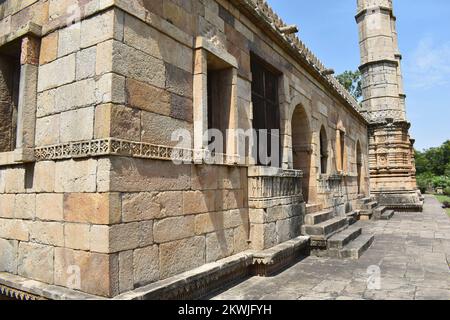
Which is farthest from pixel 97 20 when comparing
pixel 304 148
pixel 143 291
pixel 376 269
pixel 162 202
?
pixel 304 148

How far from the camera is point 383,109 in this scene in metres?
16.2

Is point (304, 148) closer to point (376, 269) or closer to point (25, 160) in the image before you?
point (376, 269)

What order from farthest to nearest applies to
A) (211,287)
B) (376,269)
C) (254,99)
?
(254,99) < (376,269) < (211,287)

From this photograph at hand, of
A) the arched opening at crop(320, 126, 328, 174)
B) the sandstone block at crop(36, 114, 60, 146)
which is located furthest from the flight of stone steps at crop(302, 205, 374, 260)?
the sandstone block at crop(36, 114, 60, 146)

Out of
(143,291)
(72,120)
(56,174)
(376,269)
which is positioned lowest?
(376,269)

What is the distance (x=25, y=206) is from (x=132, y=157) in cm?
157

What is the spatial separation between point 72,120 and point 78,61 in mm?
628

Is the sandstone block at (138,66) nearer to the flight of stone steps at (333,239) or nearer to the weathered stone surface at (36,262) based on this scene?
the weathered stone surface at (36,262)

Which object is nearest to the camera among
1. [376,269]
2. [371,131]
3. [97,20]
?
[97,20]

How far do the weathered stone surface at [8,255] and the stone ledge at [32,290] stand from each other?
108mm

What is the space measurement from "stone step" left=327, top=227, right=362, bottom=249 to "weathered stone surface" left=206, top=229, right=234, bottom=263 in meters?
2.43

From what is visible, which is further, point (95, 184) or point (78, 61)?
point (78, 61)
